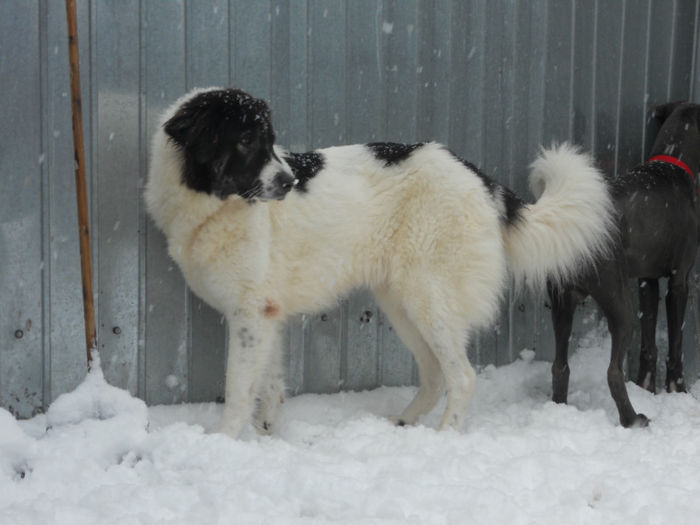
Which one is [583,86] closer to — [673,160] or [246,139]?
[673,160]

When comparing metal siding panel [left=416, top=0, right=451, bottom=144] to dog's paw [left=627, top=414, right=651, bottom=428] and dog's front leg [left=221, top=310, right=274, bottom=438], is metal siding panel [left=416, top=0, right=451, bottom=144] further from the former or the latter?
dog's paw [left=627, top=414, right=651, bottom=428]

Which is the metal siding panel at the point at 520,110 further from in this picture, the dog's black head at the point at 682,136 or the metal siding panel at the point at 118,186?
the metal siding panel at the point at 118,186

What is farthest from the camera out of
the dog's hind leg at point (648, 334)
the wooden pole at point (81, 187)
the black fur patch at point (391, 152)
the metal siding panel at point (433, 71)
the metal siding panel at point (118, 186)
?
the dog's hind leg at point (648, 334)

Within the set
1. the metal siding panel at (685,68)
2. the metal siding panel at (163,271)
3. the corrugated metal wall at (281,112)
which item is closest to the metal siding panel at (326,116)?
the corrugated metal wall at (281,112)

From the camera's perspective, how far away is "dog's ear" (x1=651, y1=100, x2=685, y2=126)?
523cm

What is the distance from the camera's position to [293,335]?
4.48 meters

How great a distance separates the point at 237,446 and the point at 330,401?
126 cm

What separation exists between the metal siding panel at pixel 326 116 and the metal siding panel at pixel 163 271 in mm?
754

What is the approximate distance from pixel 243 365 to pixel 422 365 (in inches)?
42.8

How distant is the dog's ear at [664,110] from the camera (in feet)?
17.2

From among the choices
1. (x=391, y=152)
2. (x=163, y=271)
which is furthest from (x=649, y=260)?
(x=163, y=271)

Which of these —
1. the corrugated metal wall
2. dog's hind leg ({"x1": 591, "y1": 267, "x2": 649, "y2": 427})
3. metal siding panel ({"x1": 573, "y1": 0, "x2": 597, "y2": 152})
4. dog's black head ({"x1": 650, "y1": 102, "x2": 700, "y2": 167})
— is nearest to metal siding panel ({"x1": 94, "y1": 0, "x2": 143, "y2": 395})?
the corrugated metal wall

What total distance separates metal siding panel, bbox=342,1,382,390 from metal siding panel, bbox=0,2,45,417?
1.71 meters

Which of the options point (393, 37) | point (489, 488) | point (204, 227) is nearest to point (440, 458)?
point (489, 488)
